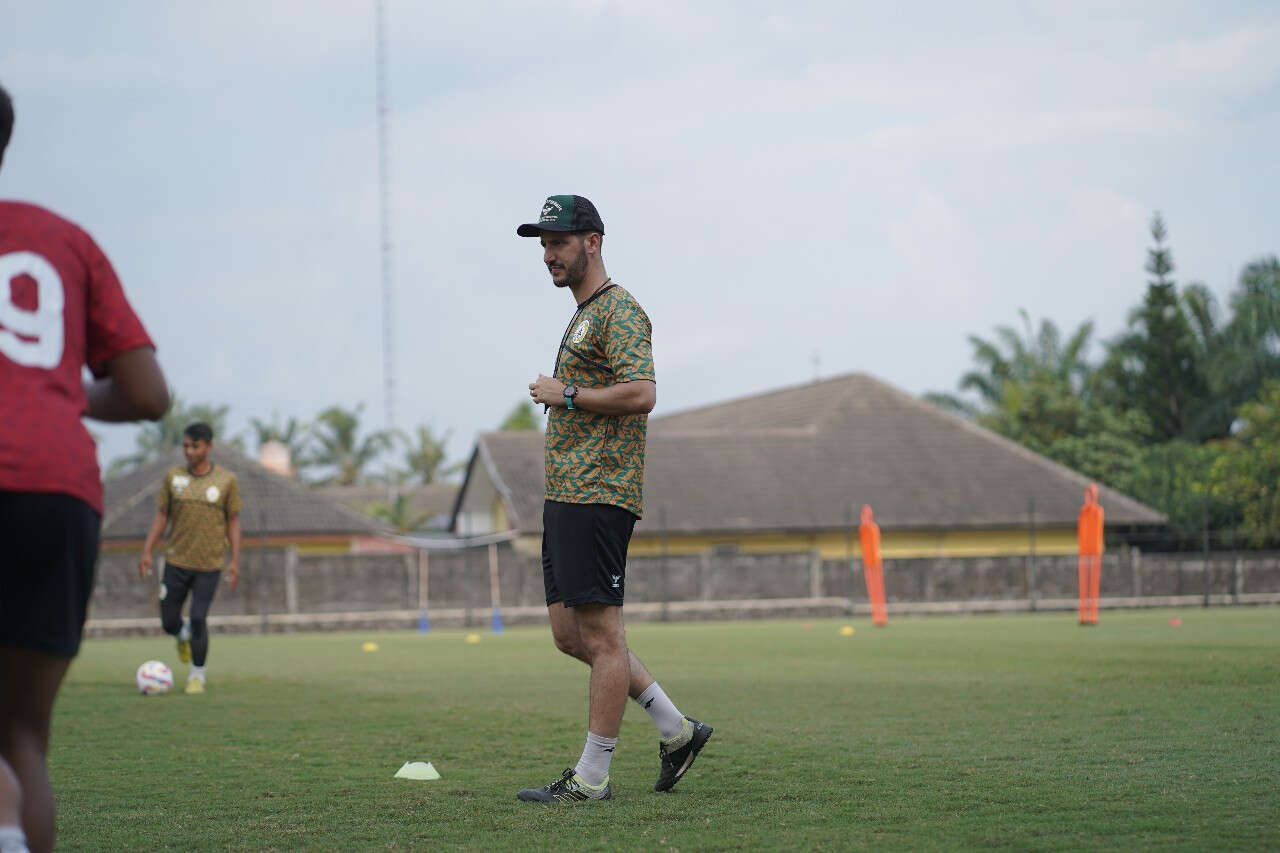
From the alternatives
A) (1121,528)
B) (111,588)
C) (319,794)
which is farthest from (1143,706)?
(1121,528)

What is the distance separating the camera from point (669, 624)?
29062 mm

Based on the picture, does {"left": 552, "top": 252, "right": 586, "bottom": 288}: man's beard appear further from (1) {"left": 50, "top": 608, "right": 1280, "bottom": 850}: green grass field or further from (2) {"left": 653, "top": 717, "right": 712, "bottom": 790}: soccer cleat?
(1) {"left": 50, "top": 608, "right": 1280, "bottom": 850}: green grass field

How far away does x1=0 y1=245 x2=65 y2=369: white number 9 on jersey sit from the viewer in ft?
9.96

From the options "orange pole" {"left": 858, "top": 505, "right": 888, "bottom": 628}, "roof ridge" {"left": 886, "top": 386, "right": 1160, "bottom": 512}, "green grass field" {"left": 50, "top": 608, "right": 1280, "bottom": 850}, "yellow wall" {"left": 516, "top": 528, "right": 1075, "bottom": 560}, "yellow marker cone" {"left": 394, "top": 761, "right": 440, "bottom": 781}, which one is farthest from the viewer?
"roof ridge" {"left": 886, "top": 386, "right": 1160, "bottom": 512}

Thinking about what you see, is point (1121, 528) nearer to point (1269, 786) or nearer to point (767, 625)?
point (767, 625)

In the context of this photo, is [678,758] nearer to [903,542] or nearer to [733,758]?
[733,758]

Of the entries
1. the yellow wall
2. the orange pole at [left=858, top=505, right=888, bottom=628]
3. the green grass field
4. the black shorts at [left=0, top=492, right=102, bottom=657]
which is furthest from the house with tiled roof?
the black shorts at [left=0, top=492, right=102, bottom=657]

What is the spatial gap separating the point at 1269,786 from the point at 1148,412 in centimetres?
5214

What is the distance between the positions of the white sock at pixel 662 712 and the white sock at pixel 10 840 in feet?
10.6

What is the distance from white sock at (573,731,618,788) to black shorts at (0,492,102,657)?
280cm

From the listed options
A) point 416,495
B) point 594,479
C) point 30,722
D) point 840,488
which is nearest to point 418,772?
point 594,479

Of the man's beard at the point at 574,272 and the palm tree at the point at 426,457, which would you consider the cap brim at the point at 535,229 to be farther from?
the palm tree at the point at 426,457

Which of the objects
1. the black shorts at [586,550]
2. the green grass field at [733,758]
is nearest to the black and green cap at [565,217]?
the black shorts at [586,550]

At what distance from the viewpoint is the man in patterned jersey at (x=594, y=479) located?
221 inches
